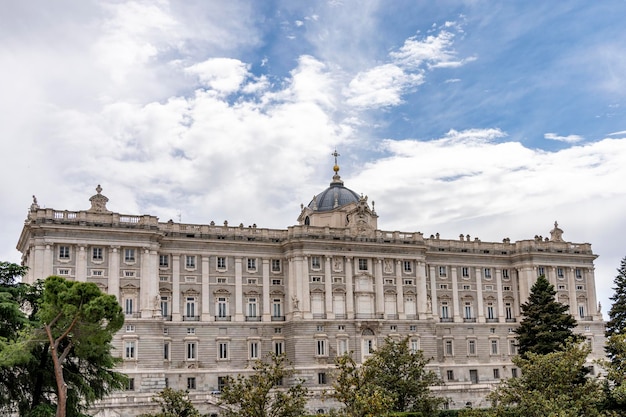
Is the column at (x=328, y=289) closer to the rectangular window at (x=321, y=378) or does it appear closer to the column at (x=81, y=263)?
the rectangular window at (x=321, y=378)

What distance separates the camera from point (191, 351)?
221 feet

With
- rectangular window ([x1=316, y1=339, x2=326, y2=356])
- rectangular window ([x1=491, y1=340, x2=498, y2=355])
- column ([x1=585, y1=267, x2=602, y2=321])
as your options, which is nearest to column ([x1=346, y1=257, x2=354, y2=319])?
rectangular window ([x1=316, y1=339, x2=326, y2=356])

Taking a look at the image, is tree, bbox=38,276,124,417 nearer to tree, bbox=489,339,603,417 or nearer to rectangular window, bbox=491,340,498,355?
tree, bbox=489,339,603,417

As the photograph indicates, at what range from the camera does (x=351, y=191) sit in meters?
80.1

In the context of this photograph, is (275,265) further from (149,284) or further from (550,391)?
(550,391)

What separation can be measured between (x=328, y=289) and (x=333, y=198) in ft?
36.4

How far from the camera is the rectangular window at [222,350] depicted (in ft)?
225

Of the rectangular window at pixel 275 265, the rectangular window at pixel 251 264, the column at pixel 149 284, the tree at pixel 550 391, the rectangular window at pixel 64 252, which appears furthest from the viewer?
the rectangular window at pixel 275 265

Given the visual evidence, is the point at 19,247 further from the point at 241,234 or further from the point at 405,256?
the point at 405,256

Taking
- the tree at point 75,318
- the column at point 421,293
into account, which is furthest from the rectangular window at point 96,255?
the column at point 421,293

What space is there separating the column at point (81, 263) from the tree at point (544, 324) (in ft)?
116

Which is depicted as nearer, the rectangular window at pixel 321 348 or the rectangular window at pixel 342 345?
the rectangular window at pixel 321 348

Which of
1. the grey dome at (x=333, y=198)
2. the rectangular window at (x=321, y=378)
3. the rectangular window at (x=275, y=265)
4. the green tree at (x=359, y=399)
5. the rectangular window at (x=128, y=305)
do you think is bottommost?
the green tree at (x=359, y=399)

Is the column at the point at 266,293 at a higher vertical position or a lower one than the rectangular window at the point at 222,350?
higher
